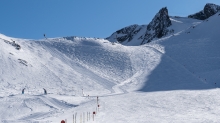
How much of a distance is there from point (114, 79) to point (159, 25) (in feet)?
239

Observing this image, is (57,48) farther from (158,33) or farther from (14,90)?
(158,33)

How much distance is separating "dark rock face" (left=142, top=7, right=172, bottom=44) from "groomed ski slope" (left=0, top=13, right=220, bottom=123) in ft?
113

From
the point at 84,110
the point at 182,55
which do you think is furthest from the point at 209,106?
the point at 182,55

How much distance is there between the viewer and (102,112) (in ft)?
65.2

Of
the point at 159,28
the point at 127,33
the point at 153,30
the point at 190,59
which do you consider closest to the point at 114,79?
the point at 190,59

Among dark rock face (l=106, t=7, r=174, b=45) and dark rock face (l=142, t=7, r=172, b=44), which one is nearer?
dark rock face (l=142, t=7, r=172, b=44)

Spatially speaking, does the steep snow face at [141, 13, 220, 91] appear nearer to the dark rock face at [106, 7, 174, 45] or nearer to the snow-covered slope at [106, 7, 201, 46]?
the snow-covered slope at [106, 7, 201, 46]

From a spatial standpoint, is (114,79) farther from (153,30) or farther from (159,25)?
(153,30)

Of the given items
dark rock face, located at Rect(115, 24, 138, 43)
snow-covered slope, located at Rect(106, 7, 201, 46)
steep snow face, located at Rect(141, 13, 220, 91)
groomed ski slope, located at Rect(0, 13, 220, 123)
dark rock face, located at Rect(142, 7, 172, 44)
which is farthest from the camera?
dark rock face, located at Rect(115, 24, 138, 43)

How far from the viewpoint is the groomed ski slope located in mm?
19797

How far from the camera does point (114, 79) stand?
38500 millimetres

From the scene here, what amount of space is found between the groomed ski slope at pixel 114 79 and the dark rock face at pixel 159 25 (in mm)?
34322

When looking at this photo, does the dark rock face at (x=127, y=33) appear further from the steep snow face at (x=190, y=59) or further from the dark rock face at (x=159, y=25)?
the steep snow face at (x=190, y=59)

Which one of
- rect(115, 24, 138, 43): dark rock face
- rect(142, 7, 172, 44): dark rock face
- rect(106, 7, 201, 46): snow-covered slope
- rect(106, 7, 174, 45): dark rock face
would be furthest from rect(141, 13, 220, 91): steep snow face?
rect(115, 24, 138, 43): dark rock face
